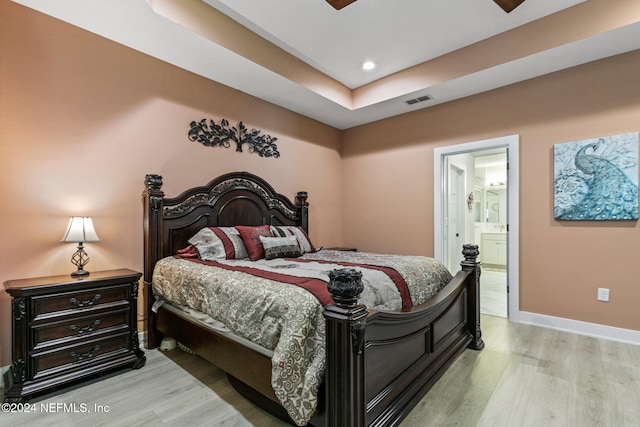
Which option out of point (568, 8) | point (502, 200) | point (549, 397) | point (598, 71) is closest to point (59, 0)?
point (568, 8)

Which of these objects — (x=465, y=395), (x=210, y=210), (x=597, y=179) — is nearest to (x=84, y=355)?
(x=210, y=210)

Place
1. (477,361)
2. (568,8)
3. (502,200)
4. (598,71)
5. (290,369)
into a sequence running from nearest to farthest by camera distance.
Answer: (290,369) → (477,361) → (568,8) → (598,71) → (502,200)

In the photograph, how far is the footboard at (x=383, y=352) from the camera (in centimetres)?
130

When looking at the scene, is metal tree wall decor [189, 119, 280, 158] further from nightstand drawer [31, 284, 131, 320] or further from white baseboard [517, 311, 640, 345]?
white baseboard [517, 311, 640, 345]

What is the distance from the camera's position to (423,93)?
12.0ft

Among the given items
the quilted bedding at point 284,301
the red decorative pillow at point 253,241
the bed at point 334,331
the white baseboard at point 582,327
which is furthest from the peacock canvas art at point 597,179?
the red decorative pillow at point 253,241

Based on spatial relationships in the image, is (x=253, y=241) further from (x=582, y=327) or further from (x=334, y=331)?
(x=582, y=327)

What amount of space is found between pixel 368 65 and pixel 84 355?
12.4ft

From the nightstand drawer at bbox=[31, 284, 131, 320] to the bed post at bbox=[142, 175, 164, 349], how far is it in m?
0.42

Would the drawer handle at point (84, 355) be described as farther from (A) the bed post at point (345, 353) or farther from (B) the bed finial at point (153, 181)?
(A) the bed post at point (345, 353)

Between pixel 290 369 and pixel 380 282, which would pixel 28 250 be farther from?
pixel 380 282

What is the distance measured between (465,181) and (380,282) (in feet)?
13.8

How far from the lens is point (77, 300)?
2.12 m

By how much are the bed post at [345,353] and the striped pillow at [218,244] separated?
171cm
